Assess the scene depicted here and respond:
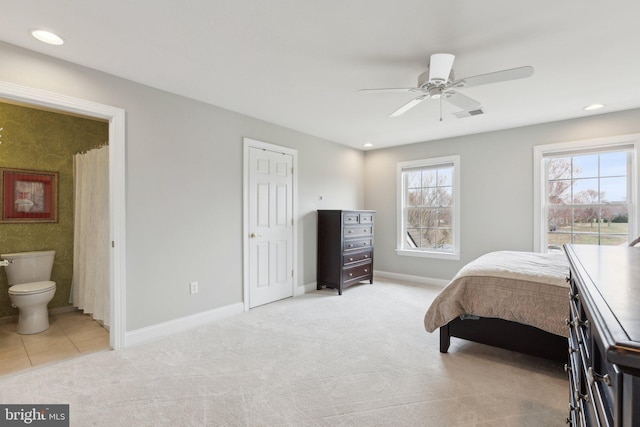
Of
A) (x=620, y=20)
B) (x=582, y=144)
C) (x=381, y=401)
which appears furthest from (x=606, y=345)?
(x=582, y=144)

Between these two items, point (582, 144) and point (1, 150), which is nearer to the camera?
point (1, 150)

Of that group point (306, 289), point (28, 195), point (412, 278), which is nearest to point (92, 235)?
point (28, 195)

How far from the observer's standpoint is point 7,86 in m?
2.20

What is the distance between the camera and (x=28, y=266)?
3.30m

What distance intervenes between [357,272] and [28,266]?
159 inches

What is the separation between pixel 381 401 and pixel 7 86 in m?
3.36

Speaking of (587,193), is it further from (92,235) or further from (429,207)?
(92,235)

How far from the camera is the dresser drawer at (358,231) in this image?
4.68 metres

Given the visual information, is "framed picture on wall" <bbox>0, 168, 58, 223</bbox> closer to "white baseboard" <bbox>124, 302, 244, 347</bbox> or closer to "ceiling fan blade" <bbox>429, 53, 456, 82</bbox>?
"white baseboard" <bbox>124, 302, 244, 347</bbox>

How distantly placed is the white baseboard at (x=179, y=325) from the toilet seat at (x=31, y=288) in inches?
43.0

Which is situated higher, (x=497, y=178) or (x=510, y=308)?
(x=497, y=178)

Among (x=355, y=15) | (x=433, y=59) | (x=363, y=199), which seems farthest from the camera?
(x=363, y=199)

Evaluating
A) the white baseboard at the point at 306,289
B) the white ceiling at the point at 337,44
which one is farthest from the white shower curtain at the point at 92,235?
the white baseboard at the point at 306,289

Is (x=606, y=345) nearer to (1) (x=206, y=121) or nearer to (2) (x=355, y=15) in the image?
(2) (x=355, y=15)
